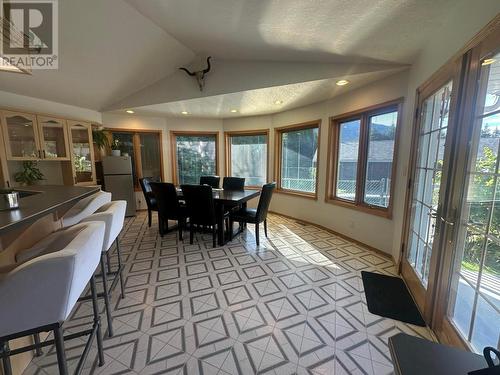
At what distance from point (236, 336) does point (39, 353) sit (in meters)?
1.33

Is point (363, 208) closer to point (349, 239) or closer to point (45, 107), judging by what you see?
point (349, 239)

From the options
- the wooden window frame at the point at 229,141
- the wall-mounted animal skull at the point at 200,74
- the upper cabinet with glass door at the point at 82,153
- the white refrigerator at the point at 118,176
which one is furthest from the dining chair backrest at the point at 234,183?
the upper cabinet with glass door at the point at 82,153

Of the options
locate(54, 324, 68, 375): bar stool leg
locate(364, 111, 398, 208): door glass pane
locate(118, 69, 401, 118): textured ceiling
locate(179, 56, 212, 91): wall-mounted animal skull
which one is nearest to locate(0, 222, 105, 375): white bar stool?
locate(54, 324, 68, 375): bar stool leg

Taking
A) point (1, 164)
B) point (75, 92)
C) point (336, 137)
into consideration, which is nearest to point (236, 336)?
point (336, 137)

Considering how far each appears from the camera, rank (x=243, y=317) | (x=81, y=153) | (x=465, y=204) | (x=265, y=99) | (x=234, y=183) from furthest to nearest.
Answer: (x=234, y=183), (x=81, y=153), (x=265, y=99), (x=243, y=317), (x=465, y=204)

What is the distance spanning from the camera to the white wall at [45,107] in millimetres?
3020

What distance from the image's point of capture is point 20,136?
3.08 meters

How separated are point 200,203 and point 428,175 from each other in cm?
264

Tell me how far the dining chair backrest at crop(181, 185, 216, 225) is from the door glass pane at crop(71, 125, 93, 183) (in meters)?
2.27

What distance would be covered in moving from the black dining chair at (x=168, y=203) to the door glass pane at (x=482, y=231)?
3.16 m

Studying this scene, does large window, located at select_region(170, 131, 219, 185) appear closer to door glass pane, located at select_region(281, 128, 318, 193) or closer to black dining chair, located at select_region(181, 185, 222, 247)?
door glass pane, located at select_region(281, 128, 318, 193)

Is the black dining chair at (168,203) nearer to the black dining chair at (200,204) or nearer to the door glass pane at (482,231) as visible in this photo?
the black dining chair at (200,204)

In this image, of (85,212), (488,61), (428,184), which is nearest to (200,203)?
(85,212)

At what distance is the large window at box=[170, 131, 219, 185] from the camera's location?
542 cm
